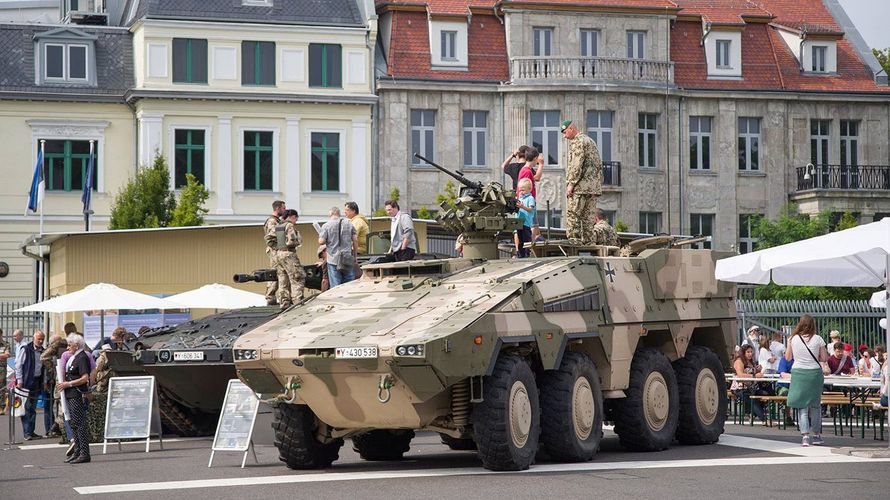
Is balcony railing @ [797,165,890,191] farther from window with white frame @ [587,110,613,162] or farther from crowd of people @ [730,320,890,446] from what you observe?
crowd of people @ [730,320,890,446]

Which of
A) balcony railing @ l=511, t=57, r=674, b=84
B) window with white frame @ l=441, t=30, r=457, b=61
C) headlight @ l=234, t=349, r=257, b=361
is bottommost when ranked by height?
headlight @ l=234, t=349, r=257, b=361

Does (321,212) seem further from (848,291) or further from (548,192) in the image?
(848,291)

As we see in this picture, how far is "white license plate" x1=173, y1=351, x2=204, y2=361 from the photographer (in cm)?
2222

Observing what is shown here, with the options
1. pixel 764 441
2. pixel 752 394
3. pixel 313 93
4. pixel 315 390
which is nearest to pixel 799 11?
pixel 313 93

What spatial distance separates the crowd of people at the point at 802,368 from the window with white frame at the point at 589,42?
57.7 feet

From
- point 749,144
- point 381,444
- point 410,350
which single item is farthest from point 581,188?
point 749,144

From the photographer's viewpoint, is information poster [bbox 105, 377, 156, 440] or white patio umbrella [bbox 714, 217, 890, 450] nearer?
white patio umbrella [bbox 714, 217, 890, 450]

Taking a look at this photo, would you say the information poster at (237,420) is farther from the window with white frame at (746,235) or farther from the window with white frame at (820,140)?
the window with white frame at (820,140)

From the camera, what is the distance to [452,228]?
1989cm

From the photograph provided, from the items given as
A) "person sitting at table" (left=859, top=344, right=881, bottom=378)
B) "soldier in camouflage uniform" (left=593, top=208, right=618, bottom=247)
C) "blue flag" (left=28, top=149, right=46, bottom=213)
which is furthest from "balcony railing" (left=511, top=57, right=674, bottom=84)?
"soldier in camouflage uniform" (left=593, top=208, right=618, bottom=247)

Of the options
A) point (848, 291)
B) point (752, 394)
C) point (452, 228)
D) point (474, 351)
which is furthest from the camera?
point (848, 291)

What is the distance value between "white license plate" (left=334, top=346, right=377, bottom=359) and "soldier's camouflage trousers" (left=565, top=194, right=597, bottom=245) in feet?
17.3

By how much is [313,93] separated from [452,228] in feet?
87.8

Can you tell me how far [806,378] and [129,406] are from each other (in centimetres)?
871
